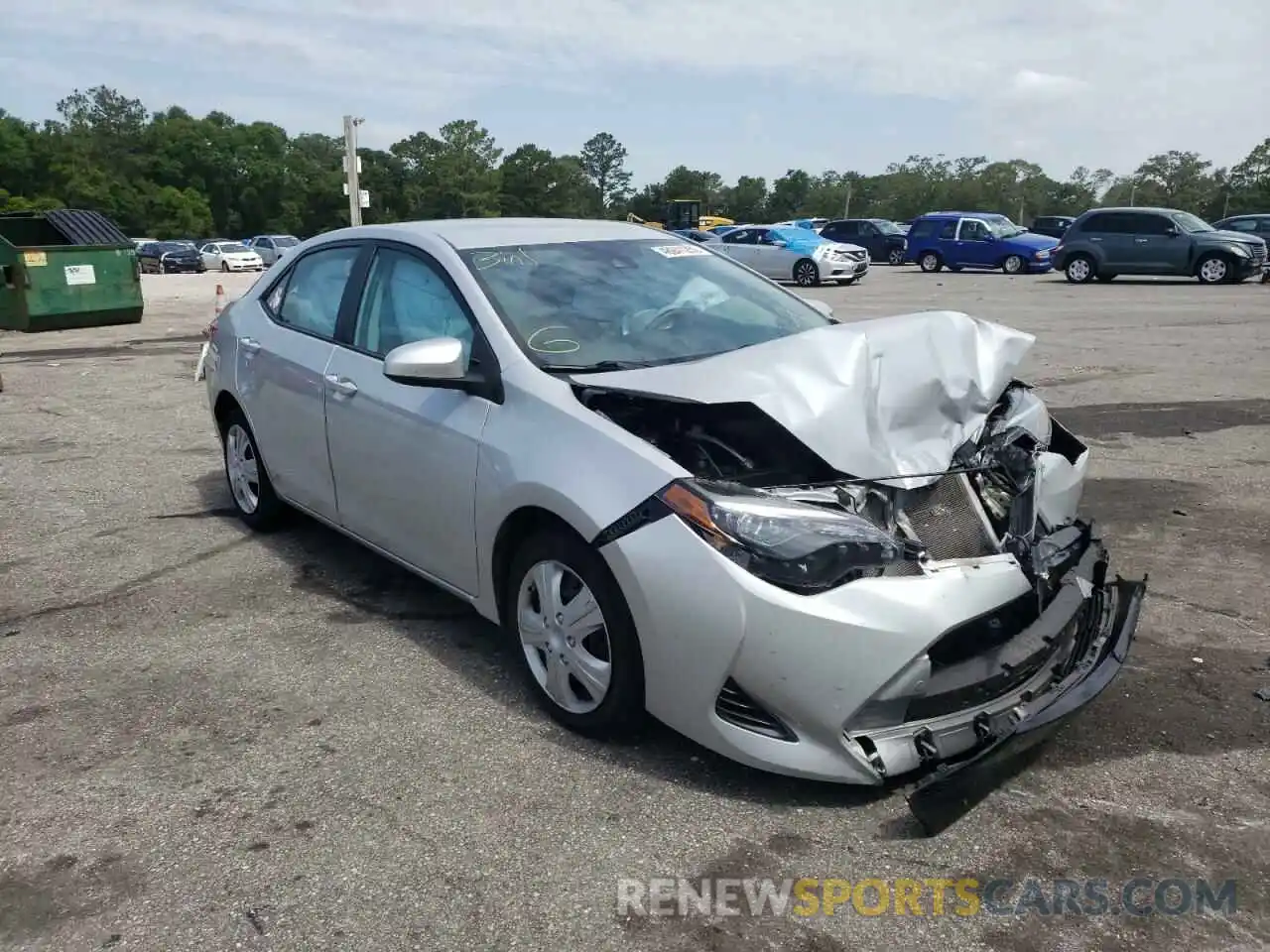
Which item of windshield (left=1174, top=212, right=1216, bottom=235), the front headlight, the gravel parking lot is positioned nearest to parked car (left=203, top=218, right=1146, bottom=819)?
the front headlight

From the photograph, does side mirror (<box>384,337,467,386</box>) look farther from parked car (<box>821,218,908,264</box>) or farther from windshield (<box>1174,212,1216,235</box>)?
parked car (<box>821,218,908,264</box>)

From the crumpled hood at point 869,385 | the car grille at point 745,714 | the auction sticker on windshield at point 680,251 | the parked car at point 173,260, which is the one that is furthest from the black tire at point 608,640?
the parked car at point 173,260

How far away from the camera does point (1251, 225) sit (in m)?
27.7

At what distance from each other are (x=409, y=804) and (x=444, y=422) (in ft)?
4.45

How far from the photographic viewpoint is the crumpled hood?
10.5ft

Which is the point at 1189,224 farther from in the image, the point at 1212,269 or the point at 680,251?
the point at 680,251

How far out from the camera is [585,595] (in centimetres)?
324

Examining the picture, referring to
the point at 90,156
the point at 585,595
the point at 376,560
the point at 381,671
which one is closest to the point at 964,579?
the point at 585,595

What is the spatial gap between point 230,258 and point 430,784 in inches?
1797

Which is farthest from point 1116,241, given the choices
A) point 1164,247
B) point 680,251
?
point 680,251

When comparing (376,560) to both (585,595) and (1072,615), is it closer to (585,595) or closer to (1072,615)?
(585,595)

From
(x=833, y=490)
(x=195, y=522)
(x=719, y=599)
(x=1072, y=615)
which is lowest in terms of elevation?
(x=195, y=522)

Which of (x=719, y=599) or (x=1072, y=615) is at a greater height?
(x=719, y=599)

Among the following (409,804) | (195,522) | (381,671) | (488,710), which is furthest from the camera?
(195,522)
